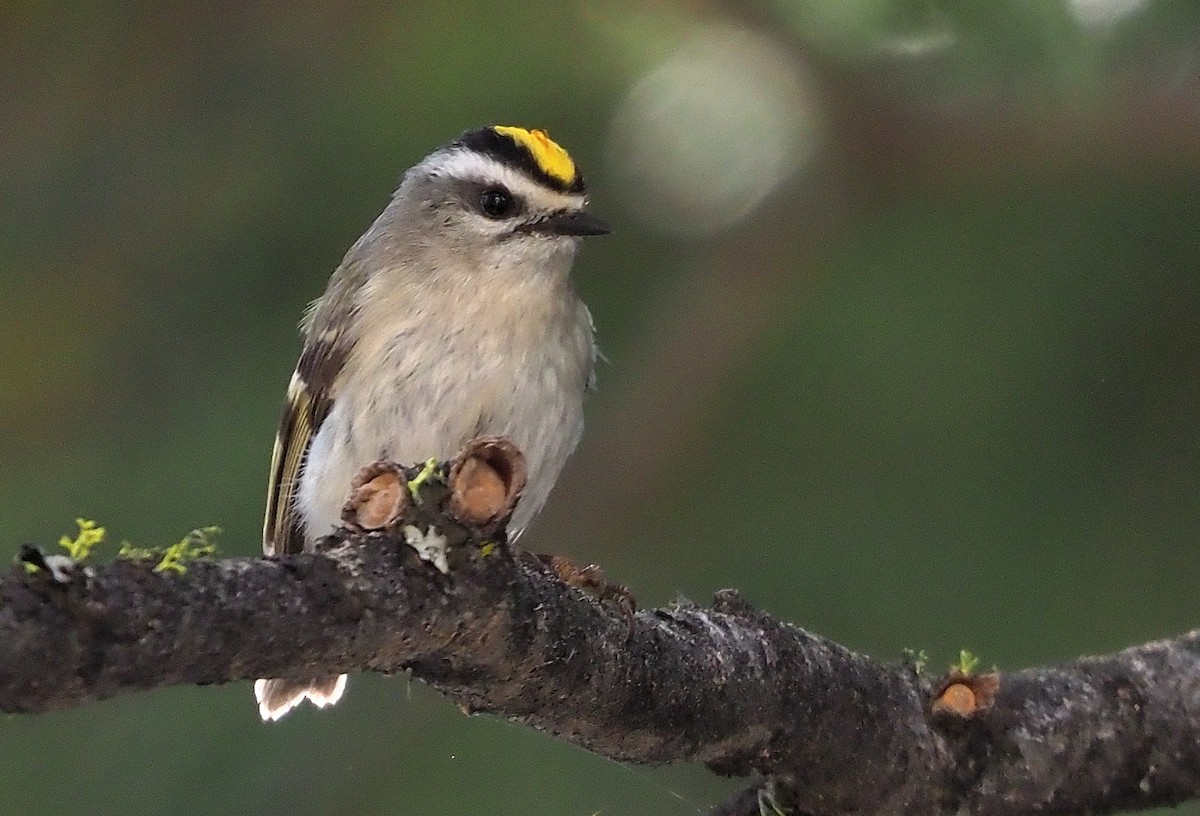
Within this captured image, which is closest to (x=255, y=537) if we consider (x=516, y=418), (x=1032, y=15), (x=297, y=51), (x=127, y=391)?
(x=127, y=391)

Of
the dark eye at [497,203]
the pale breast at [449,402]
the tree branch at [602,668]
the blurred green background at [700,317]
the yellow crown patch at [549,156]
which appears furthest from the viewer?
the dark eye at [497,203]

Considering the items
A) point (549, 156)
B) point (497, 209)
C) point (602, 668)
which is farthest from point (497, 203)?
point (602, 668)

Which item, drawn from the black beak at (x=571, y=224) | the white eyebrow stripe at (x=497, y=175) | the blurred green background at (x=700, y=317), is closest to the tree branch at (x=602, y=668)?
the blurred green background at (x=700, y=317)

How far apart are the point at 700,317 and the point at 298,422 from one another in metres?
0.67

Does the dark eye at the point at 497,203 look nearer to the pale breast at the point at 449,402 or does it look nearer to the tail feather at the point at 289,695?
the pale breast at the point at 449,402

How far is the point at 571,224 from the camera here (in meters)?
2.23

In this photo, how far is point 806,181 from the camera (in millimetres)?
2234

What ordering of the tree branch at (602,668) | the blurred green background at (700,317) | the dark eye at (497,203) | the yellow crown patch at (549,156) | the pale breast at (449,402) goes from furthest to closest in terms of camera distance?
the dark eye at (497,203) < the yellow crown patch at (549,156) < the pale breast at (449,402) < the blurred green background at (700,317) < the tree branch at (602,668)

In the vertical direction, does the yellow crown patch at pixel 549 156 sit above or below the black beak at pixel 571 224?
above

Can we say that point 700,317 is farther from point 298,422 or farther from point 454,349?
point 298,422

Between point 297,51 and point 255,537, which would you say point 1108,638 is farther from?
point 297,51

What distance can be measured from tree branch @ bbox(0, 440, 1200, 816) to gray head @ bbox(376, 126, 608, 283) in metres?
0.71

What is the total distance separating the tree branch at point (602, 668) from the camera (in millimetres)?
992

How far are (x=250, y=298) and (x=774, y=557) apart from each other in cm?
90
